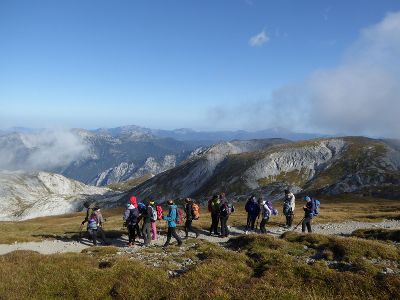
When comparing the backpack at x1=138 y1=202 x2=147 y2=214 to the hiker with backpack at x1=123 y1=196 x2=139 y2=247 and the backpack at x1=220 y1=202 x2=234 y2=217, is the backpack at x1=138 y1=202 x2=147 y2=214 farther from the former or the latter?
the backpack at x1=220 y1=202 x2=234 y2=217

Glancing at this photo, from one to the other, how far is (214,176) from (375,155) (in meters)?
68.2

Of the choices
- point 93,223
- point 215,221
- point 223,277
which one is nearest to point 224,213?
point 215,221

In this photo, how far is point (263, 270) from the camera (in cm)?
1777

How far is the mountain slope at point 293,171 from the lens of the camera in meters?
134

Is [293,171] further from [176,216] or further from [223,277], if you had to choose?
[223,277]

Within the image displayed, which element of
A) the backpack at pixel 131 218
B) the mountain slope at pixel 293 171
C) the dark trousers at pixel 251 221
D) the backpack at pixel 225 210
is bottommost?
the mountain slope at pixel 293 171

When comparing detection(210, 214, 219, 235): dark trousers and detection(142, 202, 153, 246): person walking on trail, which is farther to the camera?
detection(210, 214, 219, 235): dark trousers

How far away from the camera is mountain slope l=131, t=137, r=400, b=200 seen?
134 metres

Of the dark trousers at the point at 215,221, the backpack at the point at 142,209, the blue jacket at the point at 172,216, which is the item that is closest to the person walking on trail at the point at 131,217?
the backpack at the point at 142,209

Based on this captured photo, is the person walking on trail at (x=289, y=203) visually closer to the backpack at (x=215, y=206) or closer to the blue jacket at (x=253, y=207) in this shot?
the blue jacket at (x=253, y=207)

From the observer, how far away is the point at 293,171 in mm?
163375

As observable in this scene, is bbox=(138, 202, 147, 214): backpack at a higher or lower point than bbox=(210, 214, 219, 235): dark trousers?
higher

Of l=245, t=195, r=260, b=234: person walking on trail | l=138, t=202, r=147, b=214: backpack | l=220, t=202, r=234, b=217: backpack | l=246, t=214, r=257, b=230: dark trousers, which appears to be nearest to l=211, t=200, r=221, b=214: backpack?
l=220, t=202, r=234, b=217: backpack

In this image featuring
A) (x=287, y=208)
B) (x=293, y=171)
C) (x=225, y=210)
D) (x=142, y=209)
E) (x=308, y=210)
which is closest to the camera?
(x=142, y=209)
